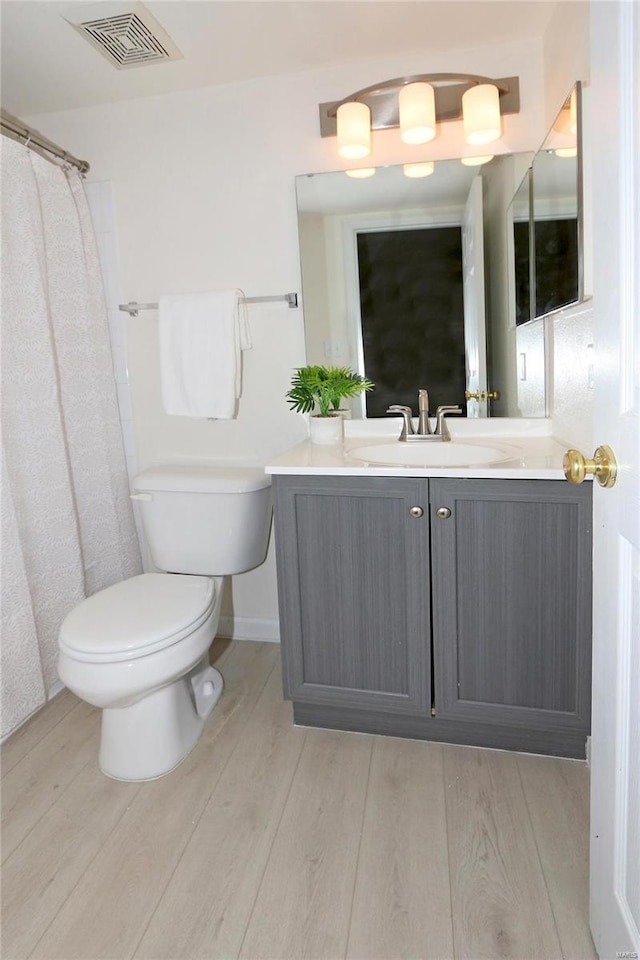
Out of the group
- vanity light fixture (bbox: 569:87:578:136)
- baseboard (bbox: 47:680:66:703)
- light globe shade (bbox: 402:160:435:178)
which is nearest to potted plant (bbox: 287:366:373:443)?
light globe shade (bbox: 402:160:435:178)

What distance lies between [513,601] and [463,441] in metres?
0.66

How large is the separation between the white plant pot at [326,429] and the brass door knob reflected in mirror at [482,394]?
44 cm

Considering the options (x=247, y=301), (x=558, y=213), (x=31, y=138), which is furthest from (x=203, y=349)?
(x=558, y=213)

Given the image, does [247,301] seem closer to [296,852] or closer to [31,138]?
[31,138]

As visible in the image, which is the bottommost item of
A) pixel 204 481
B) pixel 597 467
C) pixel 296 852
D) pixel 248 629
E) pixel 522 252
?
pixel 296 852

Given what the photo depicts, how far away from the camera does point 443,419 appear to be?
2.06 metres

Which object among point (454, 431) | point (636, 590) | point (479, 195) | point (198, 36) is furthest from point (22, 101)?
point (636, 590)

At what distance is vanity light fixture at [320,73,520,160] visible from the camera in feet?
6.43

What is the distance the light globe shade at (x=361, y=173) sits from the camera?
2.12 meters

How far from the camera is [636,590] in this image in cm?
89

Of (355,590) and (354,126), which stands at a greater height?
(354,126)

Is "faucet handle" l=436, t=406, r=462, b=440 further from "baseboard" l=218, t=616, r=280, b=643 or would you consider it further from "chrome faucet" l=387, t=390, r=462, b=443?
"baseboard" l=218, t=616, r=280, b=643

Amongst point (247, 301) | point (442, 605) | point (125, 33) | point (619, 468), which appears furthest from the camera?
point (247, 301)

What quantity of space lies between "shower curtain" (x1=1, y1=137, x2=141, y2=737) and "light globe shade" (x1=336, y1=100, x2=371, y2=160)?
0.98 metres
